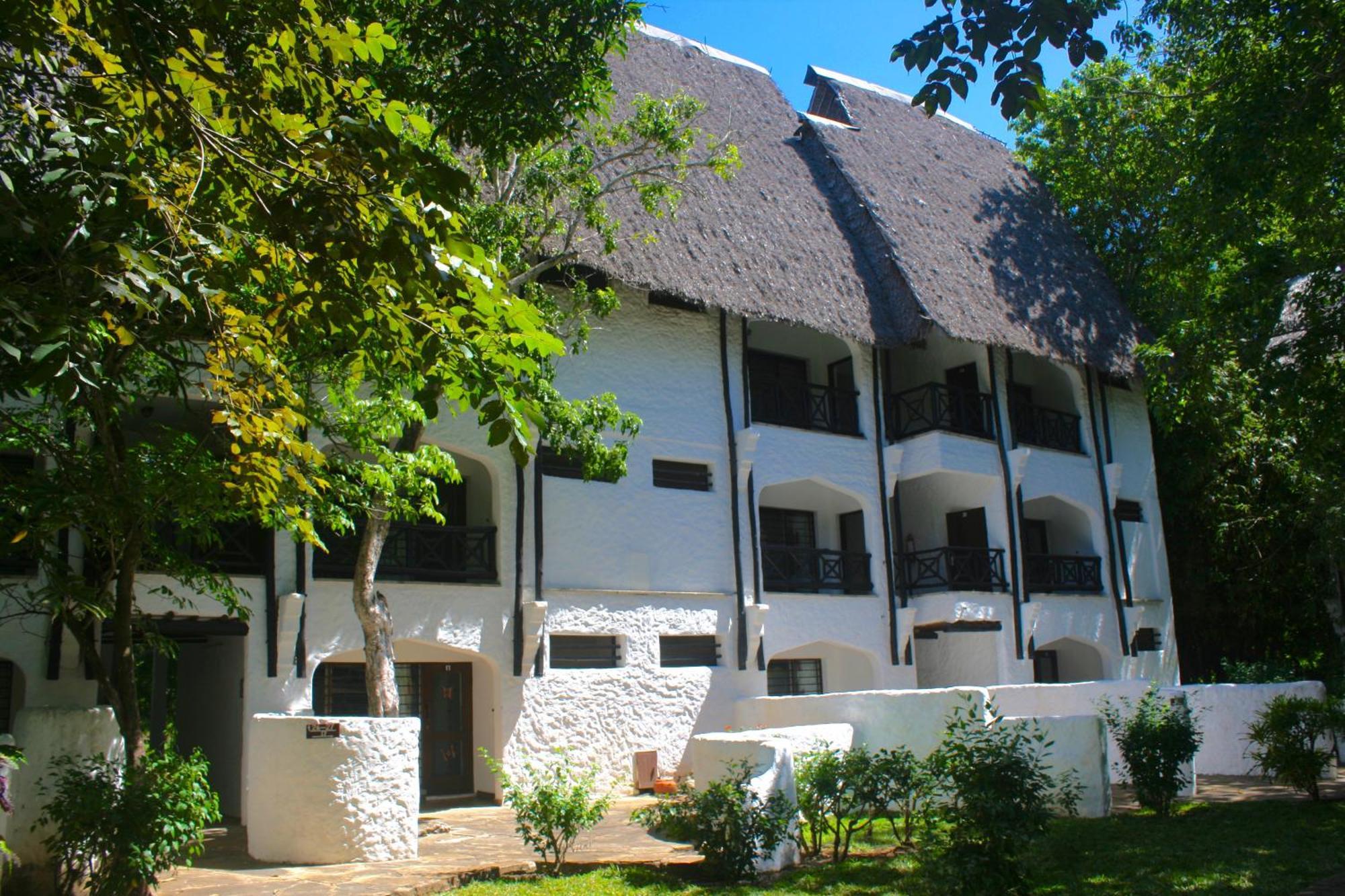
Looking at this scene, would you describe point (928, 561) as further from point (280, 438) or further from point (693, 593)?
point (280, 438)

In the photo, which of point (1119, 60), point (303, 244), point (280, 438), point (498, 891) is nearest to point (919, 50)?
point (303, 244)

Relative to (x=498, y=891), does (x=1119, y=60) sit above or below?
above

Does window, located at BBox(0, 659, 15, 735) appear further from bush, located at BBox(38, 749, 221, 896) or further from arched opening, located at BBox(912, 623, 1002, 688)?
arched opening, located at BBox(912, 623, 1002, 688)

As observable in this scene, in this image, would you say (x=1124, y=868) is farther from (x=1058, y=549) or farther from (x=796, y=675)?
(x=1058, y=549)

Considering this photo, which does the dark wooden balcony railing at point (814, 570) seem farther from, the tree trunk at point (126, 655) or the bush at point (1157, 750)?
the tree trunk at point (126, 655)

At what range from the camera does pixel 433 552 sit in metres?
15.0

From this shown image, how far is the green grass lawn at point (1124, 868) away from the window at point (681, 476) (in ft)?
24.5

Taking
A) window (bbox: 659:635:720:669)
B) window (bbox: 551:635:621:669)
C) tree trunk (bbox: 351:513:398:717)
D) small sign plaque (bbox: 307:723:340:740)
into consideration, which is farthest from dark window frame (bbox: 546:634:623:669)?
small sign plaque (bbox: 307:723:340:740)

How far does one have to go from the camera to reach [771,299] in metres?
17.3

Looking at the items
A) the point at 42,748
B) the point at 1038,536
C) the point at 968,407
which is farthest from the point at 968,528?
the point at 42,748

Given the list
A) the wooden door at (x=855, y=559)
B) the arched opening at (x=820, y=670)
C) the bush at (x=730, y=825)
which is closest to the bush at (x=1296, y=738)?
the arched opening at (x=820, y=670)

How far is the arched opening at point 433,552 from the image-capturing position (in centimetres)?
1436

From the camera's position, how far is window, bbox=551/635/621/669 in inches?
617

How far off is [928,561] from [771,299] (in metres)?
5.12
